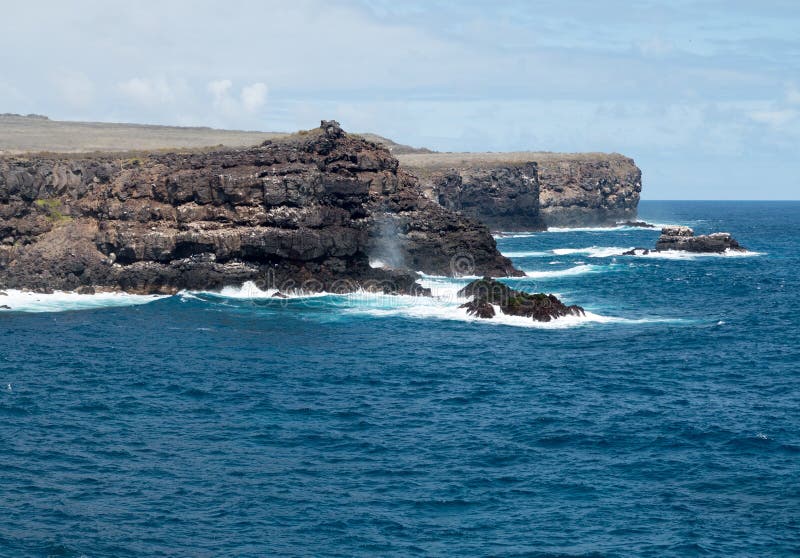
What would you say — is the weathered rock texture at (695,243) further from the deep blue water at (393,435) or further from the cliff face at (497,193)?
the deep blue water at (393,435)

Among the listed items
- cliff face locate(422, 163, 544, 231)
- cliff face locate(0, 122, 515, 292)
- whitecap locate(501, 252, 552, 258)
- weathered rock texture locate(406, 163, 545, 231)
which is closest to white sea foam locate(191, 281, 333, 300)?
cliff face locate(0, 122, 515, 292)

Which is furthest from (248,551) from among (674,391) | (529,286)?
(529,286)

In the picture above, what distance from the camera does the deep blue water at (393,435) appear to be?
32.9 meters

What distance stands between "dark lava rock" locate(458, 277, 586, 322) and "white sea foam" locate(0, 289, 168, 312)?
29.4m

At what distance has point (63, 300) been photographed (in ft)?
276

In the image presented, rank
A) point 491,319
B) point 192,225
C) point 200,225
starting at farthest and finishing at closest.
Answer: point 192,225, point 200,225, point 491,319

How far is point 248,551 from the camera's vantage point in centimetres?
3133

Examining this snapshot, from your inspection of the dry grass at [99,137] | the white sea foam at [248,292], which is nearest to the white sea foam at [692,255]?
the white sea foam at [248,292]

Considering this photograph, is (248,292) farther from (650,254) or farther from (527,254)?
(650,254)

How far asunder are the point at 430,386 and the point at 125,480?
2101 centimetres

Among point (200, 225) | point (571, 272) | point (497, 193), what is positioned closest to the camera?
point (200, 225)

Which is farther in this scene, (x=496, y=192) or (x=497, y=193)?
(x=497, y=193)

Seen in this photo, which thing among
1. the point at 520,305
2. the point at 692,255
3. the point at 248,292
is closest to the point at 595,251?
the point at 692,255

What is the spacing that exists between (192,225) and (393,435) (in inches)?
1942
